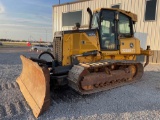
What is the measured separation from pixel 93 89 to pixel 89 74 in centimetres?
51

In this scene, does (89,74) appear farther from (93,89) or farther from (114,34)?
(114,34)

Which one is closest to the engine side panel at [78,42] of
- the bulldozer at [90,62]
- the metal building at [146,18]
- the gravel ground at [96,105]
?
the bulldozer at [90,62]

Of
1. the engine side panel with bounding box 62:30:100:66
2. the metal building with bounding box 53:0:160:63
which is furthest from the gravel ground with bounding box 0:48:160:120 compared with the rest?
the metal building with bounding box 53:0:160:63

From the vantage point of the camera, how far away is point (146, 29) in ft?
40.5

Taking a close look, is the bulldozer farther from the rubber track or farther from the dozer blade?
the rubber track

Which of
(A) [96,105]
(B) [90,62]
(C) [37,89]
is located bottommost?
(A) [96,105]

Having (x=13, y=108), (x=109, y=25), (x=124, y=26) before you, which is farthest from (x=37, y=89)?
(x=124, y=26)

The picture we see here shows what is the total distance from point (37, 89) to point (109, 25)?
11.3 ft

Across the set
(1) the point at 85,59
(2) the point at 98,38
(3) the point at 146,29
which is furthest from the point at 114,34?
(3) the point at 146,29

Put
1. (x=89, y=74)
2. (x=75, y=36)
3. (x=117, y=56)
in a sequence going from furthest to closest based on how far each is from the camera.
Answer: (x=117, y=56), (x=75, y=36), (x=89, y=74)

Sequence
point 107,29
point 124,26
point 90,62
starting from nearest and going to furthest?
point 90,62
point 107,29
point 124,26

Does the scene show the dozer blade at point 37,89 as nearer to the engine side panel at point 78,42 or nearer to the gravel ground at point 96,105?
the gravel ground at point 96,105

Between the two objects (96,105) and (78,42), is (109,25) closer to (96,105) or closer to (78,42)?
(78,42)

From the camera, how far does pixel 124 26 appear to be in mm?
6844
